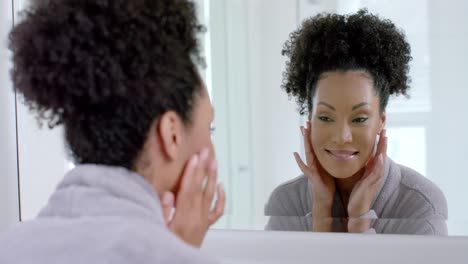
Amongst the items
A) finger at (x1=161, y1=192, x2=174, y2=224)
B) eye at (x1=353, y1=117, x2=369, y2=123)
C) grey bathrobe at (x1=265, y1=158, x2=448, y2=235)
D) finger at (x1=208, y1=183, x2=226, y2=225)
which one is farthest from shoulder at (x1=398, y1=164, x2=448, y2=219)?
finger at (x1=161, y1=192, x2=174, y2=224)

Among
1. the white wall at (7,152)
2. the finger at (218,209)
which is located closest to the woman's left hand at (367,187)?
the finger at (218,209)

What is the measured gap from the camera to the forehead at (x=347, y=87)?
3.45ft

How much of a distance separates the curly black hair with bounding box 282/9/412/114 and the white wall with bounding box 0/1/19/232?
0.69 m

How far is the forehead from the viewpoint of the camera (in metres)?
1.05

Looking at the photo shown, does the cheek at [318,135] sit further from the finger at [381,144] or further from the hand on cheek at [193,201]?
the hand on cheek at [193,201]

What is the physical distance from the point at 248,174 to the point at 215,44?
0.26 m

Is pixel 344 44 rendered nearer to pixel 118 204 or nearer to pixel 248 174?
pixel 248 174

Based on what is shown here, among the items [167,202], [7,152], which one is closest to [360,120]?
[167,202]

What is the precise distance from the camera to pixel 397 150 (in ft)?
3.49

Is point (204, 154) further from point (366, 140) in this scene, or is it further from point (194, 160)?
point (366, 140)

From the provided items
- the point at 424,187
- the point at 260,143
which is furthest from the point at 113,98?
the point at 424,187

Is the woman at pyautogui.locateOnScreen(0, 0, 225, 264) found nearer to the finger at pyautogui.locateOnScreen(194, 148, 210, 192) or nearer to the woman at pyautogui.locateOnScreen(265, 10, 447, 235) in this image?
the finger at pyautogui.locateOnScreen(194, 148, 210, 192)

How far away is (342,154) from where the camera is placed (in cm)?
109

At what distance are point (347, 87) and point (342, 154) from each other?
126 mm
